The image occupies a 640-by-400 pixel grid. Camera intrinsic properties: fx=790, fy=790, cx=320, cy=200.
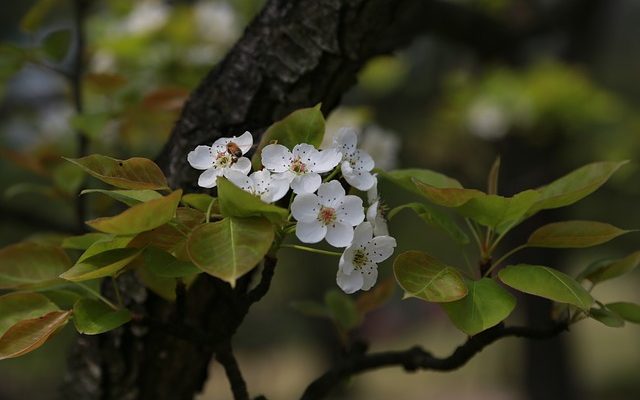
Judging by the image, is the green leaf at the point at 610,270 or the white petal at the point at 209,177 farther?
the green leaf at the point at 610,270

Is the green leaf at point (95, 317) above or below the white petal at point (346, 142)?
below

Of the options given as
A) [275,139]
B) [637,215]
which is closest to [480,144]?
[637,215]

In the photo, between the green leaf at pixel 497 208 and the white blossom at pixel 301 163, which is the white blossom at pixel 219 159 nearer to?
the white blossom at pixel 301 163

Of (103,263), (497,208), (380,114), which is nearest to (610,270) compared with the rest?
(497,208)

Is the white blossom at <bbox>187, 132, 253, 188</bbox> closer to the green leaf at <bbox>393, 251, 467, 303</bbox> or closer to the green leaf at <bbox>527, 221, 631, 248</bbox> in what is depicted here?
the green leaf at <bbox>393, 251, 467, 303</bbox>

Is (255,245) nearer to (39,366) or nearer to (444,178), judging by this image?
(444,178)

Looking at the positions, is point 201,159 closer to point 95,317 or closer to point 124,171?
point 124,171

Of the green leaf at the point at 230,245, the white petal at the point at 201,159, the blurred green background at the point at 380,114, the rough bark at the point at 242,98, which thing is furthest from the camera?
the blurred green background at the point at 380,114

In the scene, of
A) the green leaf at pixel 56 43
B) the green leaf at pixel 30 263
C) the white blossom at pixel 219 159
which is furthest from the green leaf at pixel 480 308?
the green leaf at pixel 56 43
